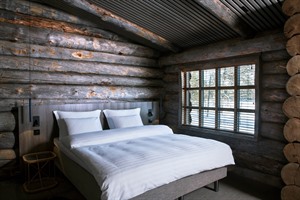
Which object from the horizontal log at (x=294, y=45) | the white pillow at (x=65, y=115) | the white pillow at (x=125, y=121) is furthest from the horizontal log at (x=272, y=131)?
the white pillow at (x=65, y=115)

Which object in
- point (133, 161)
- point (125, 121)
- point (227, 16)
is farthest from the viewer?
point (125, 121)

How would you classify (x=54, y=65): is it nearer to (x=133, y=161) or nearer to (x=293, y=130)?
(x=133, y=161)

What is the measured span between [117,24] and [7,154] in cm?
285

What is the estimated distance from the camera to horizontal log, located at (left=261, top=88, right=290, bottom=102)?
320 cm

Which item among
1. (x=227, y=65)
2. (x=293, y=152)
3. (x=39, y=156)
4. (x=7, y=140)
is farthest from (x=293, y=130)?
(x=7, y=140)

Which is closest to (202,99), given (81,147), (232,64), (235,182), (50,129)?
(232,64)

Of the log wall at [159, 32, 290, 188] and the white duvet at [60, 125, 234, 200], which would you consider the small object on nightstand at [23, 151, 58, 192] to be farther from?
the log wall at [159, 32, 290, 188]

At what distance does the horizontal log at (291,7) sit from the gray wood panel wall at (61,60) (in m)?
2.94

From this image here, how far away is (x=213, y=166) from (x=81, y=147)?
1803 mm

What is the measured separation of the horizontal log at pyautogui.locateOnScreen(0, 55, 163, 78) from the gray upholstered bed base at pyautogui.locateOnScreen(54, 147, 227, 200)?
5.29 ft

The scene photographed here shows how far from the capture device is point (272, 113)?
3.33 meters

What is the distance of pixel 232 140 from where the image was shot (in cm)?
386

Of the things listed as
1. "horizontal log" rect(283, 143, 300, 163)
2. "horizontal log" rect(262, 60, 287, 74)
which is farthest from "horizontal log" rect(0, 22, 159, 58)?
"horizontal log" rect(283, 143, 300, 163)

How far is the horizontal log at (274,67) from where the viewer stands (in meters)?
3.19
